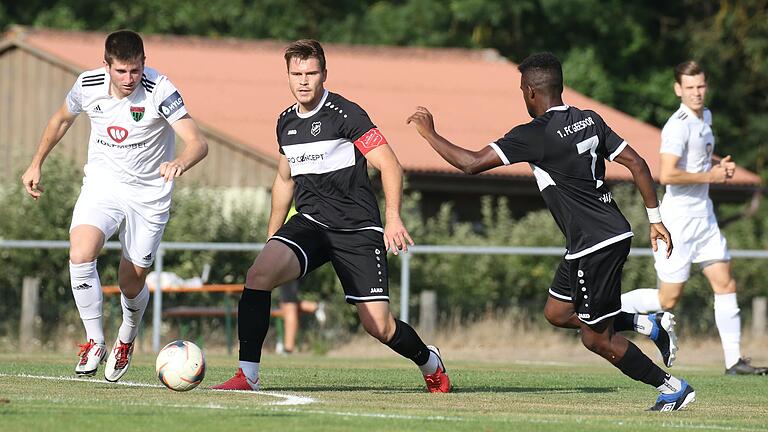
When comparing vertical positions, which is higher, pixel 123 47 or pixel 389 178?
Result: pixel 123 47

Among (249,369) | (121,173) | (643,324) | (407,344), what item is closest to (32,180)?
(121,173)

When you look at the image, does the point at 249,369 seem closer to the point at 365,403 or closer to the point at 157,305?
the point at 365,403

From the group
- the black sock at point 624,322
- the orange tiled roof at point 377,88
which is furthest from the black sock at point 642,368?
the orange tiled roof at point 377,88

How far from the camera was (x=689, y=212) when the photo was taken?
13344 millimetres

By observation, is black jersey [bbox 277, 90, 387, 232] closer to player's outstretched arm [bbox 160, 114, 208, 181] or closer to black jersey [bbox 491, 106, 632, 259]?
player's outstretched arm [bbox 160, 114, 208, 181]

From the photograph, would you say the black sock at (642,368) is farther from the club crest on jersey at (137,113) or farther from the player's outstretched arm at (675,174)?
the player's outstretched arm at (675,174)

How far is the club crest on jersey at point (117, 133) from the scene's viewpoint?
33.4 feet

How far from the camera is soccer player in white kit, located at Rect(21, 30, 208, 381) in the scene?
9.99m

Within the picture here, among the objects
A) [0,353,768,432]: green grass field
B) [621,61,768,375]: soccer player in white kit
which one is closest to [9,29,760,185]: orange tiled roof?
[621,61,768,375]: soccer player in white kit

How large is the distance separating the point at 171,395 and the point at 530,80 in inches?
113

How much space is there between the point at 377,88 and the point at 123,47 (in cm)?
2365

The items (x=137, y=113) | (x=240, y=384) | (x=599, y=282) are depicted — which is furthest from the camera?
(x=137, y=113)

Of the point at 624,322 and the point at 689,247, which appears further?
the point at 689,247

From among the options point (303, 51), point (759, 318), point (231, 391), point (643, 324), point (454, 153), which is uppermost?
point (303, 51)
